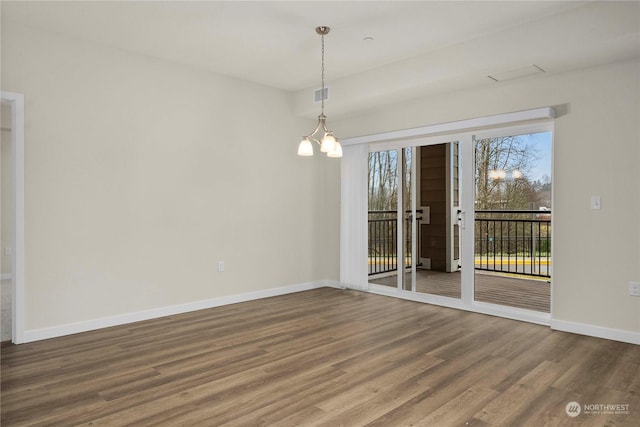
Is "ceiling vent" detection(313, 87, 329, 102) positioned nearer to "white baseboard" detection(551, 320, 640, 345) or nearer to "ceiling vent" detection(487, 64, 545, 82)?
"ceiling vent" detection(487, 64, 545, 82)

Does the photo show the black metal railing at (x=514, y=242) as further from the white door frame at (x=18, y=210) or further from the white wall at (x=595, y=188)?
the white door frame at (x=18, y=210)

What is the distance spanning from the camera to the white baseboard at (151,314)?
12.0 ft

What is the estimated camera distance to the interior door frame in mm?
4172

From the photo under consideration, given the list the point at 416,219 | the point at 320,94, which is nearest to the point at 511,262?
the point at 416,219

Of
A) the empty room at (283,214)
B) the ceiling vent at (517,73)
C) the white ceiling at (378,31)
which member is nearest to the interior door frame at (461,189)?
the empty room at (283,214)

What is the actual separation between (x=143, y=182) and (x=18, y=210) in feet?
3.62

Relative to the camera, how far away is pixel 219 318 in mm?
4324

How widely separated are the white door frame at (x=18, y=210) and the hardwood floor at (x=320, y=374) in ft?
0.83

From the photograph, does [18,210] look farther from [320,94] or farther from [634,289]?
[634,289]

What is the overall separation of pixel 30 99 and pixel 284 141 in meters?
2.89

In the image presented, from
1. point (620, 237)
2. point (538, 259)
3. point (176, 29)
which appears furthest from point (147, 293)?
point (620, 237)

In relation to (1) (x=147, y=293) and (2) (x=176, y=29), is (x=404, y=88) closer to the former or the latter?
(2) (x=176, y=29)

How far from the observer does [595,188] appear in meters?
3.68

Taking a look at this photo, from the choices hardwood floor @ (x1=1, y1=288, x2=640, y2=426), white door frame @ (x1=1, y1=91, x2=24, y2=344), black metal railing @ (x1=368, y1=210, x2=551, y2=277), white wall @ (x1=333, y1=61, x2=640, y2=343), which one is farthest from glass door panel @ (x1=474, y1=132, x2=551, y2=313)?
white door frame @ (x1=1, y1=91, x2=24, y2=344)
